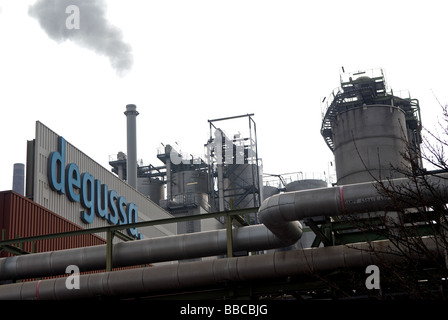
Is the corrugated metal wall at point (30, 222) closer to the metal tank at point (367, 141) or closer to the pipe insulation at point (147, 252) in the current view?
the pipe insulation at point (147, 252)

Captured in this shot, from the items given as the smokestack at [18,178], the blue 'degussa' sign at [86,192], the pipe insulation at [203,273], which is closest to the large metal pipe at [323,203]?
the pipe insulation at [203,273]

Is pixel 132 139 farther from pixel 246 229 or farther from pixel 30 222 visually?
pixel 246 229

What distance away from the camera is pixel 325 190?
42.1 ft

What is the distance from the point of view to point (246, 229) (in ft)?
47.2

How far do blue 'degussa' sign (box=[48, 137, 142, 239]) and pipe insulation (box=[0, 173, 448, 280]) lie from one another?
11460mm

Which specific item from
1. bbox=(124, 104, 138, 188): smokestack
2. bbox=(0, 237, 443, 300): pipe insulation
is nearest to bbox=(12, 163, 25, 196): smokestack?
bbox=(124, 104, 138, 188): smokestack

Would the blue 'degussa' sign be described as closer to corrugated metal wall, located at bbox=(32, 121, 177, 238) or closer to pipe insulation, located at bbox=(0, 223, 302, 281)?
corrugated metal wall, located at bbox=(32, 121, 177, 238)

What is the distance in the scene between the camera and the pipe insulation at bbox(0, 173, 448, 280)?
40.8 ft

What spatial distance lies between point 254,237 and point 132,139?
31.1m

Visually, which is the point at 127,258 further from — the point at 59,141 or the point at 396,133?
the point at 396,133

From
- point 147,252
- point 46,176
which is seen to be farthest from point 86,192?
point 147,252

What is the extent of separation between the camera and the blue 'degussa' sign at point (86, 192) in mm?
27344
